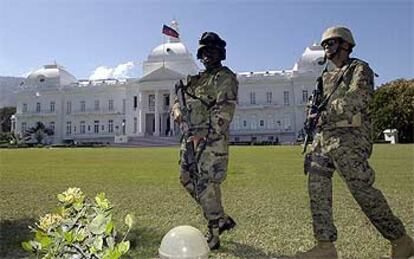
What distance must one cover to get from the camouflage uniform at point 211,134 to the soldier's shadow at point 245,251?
368 millimetres

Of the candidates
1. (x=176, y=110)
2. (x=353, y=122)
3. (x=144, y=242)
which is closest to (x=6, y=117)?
(x=144, y=242)

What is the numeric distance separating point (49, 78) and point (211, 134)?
72795mm

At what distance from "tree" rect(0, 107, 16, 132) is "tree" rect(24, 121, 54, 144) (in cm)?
1463

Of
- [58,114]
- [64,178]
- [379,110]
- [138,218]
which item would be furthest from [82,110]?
[138,218]

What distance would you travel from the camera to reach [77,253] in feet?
6.00

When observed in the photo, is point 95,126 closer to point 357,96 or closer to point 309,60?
point 309,60

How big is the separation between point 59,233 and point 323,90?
2.69m

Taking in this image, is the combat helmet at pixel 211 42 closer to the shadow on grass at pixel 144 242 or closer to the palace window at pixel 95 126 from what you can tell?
the shadow on grass at pixel 144 242

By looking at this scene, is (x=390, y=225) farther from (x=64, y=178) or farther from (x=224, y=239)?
(x=64, y=178)

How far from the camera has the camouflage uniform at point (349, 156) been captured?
343 centimetres

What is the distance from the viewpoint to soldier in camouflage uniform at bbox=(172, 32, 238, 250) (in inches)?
157

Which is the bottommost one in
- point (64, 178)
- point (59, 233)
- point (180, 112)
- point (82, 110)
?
point (64, 178)

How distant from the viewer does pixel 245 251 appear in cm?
413

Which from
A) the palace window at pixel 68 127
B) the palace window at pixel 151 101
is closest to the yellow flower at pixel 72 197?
the palace window at pixel 151 101
